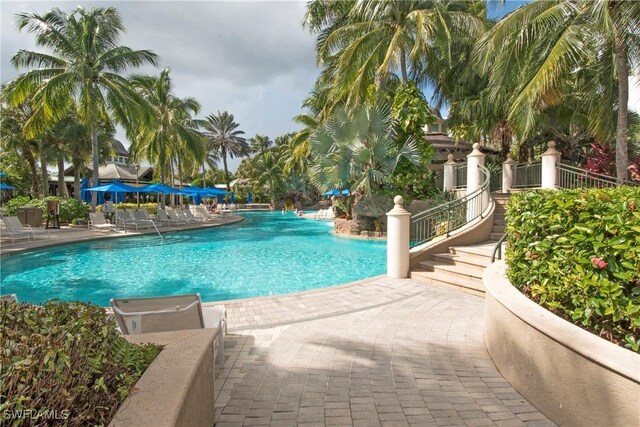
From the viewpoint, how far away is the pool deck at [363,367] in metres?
3.19

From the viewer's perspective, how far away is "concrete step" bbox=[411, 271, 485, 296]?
285 inches

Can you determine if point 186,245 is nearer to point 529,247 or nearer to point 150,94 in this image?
point 529,247

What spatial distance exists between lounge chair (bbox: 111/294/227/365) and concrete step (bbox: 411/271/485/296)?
5188 mm

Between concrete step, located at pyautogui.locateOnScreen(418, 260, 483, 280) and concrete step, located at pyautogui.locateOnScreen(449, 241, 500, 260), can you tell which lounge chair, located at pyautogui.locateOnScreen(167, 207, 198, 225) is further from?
concrete step, located at pyautogui.locateOnScreen(449, 241, 500, 260)

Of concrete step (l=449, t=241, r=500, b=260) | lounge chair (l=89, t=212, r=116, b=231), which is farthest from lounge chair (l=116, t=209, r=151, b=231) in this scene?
concrete step (l=449, t=241, r=500, b=260)

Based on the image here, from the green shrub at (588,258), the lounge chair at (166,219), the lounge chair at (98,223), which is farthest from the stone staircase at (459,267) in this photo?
the lounge chair at (166,219)

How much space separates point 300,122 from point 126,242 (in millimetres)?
17540

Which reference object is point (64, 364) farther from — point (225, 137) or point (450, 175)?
point (225, 137)

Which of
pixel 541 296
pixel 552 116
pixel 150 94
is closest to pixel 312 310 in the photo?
pixel 541 296

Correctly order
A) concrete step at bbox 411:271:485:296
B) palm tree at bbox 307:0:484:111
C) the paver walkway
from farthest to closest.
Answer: palm tree at bbox 307:0:484:111, concrete step at bbox 411:271:485:296, the paver walkway

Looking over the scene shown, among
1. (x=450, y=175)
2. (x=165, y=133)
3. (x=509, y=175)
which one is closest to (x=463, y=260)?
(x=509, y=175)

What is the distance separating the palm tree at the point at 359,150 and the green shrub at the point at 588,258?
12789 mm

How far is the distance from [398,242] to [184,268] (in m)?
7.21

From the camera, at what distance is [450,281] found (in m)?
7.71
